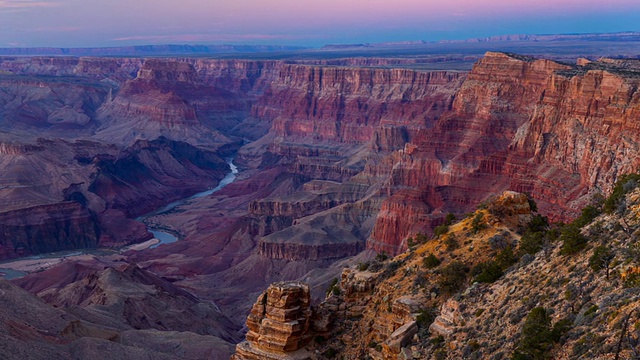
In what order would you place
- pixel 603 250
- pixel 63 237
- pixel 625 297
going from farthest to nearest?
pixel 63 237 < pixel 603 250 < pixel 625 297

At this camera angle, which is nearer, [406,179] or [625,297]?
[625,297]

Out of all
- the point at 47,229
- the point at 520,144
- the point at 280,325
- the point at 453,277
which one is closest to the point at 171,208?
the point at 47,229

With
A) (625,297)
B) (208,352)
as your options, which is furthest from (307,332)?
(208,352)

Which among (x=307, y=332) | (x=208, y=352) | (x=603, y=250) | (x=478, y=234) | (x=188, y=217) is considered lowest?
(x=188, y=217)

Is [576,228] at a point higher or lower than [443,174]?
higher

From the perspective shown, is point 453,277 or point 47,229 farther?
point 47,229

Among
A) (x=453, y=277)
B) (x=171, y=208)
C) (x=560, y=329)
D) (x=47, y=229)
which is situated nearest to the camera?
(x=560, y=329)

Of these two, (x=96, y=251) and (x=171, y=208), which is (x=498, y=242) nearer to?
(x=96, y=251)

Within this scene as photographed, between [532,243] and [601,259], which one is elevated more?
[601,259]

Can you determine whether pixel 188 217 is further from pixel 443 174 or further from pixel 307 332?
pixel 307 332
